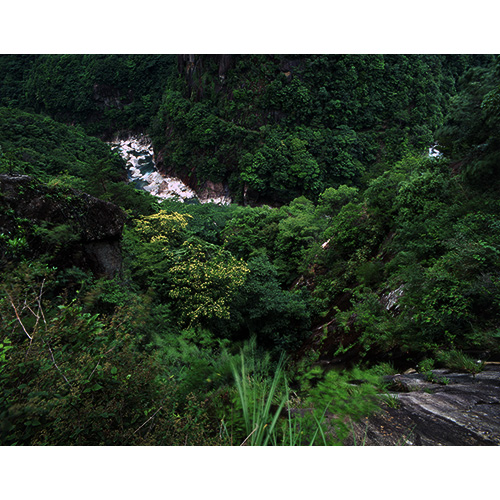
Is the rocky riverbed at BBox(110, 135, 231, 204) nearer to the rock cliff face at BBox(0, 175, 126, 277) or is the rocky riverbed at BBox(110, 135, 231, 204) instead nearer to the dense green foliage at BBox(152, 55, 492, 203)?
the dense green foliage at BBox(152, 55, 492, 203)

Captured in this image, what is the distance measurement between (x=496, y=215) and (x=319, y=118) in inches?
1406

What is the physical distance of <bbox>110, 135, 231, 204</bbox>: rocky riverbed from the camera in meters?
37.0

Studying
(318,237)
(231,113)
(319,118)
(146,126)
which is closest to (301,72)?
(319,118)

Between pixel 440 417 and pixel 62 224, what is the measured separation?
20.3 ft

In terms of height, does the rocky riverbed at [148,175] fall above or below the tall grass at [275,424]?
above

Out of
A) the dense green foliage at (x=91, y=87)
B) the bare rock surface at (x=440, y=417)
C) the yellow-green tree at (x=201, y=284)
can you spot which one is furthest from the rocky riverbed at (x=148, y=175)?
the bare rock surface at (x=440, y=417)

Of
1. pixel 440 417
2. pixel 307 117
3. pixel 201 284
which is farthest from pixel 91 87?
pixel 440 417

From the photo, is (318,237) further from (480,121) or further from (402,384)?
(402,384)

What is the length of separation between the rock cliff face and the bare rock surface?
5163mm

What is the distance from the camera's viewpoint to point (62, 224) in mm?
5195

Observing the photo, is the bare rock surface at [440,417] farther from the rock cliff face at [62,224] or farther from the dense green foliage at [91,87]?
the dense green foliage at [91,87]

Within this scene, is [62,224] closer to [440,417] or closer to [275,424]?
[275,424]

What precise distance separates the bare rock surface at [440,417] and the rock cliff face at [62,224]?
516 cm

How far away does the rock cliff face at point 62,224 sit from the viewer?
4621 mm
